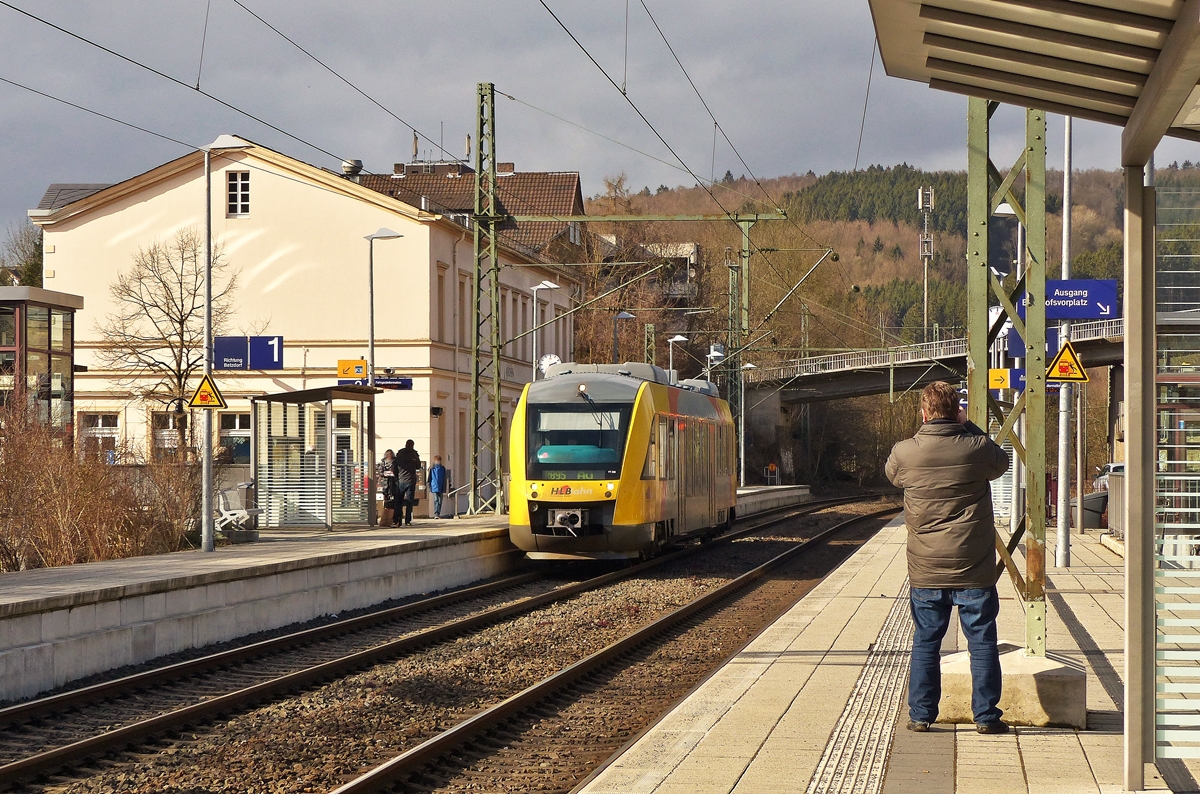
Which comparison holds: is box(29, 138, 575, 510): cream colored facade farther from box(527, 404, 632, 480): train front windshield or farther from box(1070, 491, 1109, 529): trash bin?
box(527, 404, 632, 480): train front windshield

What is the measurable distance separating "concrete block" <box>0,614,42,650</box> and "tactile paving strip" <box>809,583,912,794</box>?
633cm

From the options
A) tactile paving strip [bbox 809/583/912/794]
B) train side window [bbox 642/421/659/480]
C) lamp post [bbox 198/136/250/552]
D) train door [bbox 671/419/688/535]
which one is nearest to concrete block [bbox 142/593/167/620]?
lamp post [bbox 198/136/250/552]

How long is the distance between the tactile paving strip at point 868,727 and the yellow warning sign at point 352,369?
958 inches

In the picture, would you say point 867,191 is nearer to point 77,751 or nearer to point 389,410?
point 389,410

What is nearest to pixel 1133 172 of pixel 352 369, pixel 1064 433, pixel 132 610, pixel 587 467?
pixel 132 610

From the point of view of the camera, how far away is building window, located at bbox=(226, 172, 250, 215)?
45.8 m

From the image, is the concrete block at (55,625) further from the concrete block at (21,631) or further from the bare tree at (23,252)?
the bare tree at (23,252)

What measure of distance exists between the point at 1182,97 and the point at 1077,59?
594 mm

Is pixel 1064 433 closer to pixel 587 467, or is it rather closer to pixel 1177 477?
pixel 587 467

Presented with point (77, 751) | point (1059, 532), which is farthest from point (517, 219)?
point (77, 751)

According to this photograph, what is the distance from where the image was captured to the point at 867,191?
138 meters

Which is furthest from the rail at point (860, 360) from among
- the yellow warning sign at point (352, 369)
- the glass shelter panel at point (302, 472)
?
the glass shelter panel at point (302, 472)

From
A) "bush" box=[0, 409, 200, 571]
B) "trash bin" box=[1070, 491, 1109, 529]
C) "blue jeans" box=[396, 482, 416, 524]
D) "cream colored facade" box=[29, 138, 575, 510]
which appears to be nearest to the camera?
"bush" box=[0, 409, 200, 571]

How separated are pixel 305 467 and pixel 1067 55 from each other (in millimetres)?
20261
